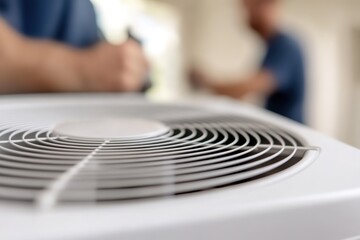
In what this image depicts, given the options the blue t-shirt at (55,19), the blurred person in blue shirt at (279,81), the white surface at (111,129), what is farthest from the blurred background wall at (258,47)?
the white surface at (111,129)

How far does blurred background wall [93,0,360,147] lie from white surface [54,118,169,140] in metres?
1.11

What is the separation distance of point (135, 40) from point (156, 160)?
58 centimetres

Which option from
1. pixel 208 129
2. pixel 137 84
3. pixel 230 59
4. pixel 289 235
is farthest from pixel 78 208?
pixel 230 59

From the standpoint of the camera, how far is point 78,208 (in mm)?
277

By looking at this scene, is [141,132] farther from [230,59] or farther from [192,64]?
[230,59]

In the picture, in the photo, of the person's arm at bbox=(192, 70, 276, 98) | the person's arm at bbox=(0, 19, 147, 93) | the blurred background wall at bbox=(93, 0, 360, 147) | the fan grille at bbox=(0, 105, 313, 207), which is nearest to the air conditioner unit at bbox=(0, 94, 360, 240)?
the fan grille at bbox=(0, 105, 313, 207)

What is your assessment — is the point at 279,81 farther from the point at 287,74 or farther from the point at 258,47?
the point at 258,47

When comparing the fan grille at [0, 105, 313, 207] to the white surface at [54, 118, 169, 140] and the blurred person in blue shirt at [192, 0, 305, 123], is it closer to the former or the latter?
the white surface at [54, 118, 169, 140]

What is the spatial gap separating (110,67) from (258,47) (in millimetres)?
1471

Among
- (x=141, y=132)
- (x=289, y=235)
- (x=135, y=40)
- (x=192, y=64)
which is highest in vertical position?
(x=192, y=64)

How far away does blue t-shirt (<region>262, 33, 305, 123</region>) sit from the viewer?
1521 millimetres

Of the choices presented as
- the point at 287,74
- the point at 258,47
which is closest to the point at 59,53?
the point at 287,74

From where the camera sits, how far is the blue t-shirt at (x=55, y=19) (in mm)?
783

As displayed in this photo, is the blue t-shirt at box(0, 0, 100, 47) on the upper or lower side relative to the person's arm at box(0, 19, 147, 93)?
upper
